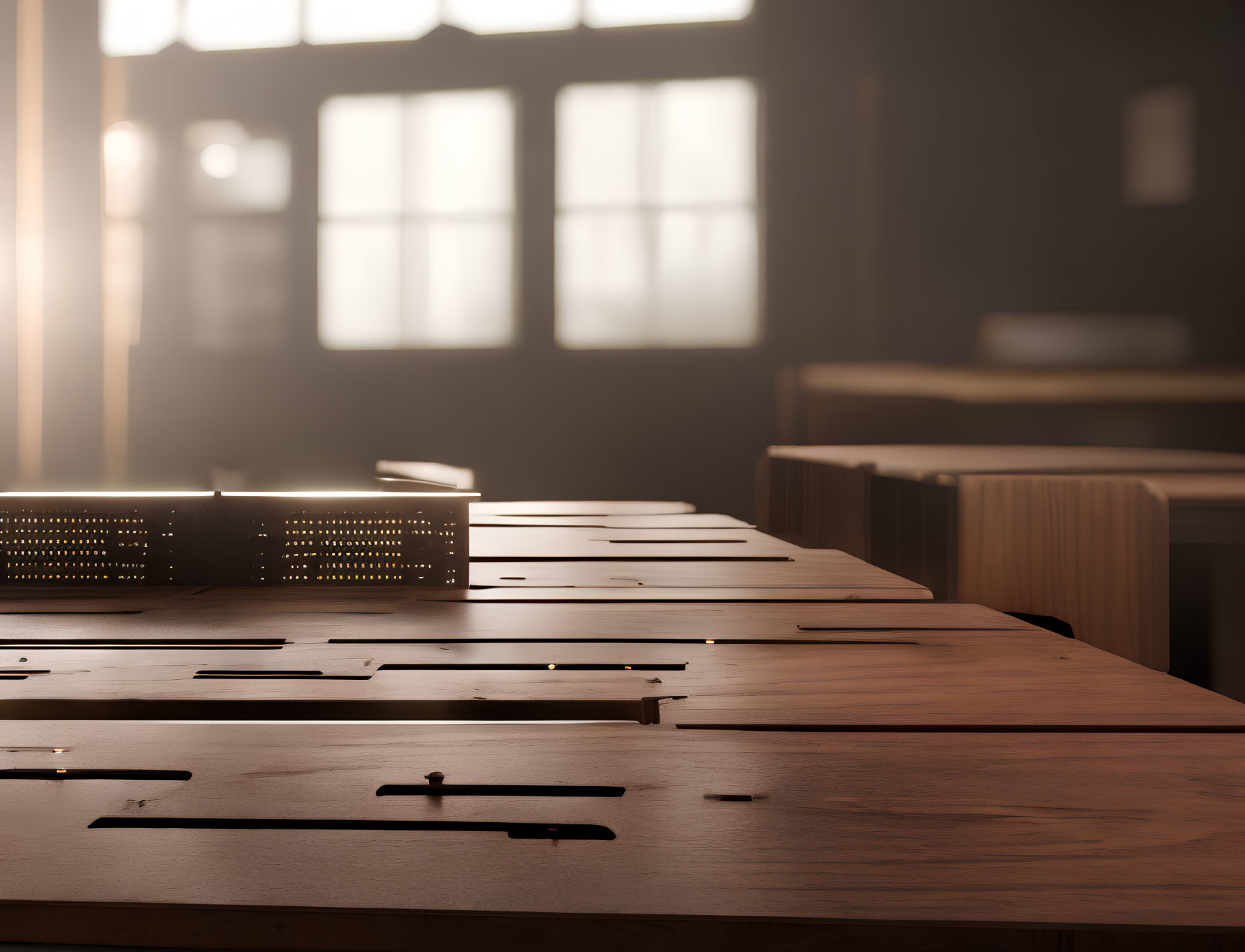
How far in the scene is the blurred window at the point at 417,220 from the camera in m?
3.70

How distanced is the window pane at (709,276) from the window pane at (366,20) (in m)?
1.30

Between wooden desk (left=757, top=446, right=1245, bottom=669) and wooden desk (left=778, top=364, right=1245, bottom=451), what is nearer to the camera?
wooden desk (left=757, top=446, right=1245, bottom=669)

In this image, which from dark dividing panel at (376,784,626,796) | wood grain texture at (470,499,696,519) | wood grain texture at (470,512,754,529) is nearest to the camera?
dark dividing panel at (376,784,626,796)

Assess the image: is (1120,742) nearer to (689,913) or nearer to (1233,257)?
(689,913)

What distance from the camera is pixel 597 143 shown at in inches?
144

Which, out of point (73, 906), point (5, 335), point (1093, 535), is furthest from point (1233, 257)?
point (5, 335)

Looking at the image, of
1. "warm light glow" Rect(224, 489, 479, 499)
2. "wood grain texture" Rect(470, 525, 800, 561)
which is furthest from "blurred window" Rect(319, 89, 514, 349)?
"warm light glow" Rect(224, 489, 479, 499)

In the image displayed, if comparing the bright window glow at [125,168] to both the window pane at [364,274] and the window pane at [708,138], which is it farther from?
the window pane at [708,138]

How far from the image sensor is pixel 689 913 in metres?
0.40

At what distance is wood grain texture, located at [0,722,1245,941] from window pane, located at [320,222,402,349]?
3.33 m

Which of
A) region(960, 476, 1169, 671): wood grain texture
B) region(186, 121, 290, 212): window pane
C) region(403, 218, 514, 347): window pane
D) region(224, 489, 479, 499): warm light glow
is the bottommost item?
region(960, 476, 1169, 671): wood grain texture

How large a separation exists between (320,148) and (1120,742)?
388 centimetres

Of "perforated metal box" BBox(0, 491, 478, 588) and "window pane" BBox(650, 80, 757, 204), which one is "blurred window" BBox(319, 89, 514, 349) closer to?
"window pane" BBox(650, 80, 757, 204)

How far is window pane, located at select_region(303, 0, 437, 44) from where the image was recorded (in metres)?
3.72
